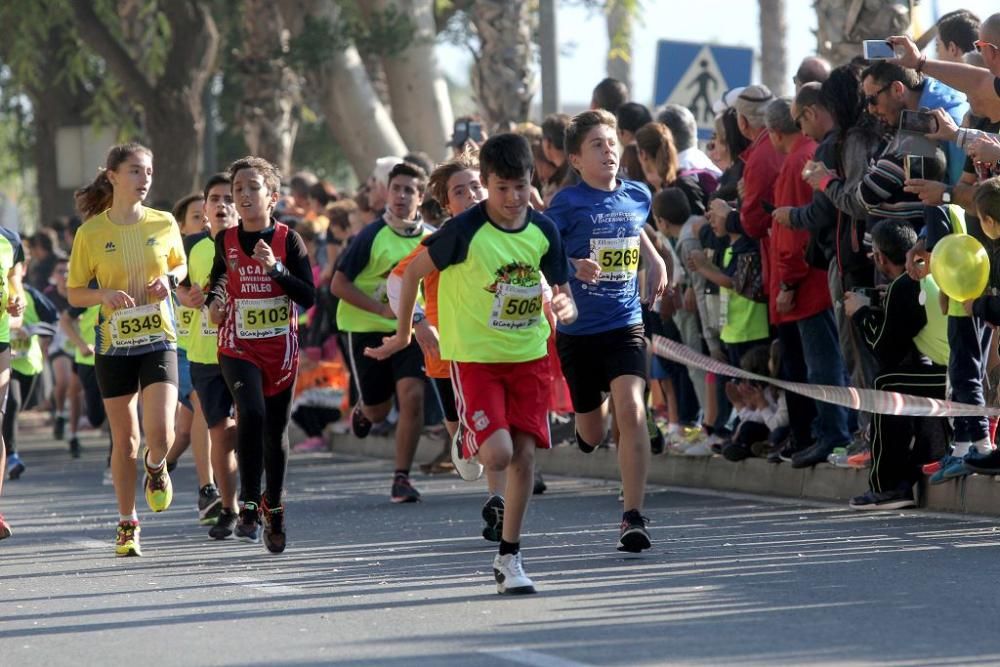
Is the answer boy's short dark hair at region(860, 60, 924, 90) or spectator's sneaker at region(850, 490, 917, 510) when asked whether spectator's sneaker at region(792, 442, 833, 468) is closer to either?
spectator's sneaker at region(850, 490, 917, 510)

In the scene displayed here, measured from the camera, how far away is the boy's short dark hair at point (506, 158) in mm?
8922

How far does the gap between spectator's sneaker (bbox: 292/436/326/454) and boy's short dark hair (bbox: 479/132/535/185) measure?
34.1ft

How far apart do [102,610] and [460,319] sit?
6.26 feet

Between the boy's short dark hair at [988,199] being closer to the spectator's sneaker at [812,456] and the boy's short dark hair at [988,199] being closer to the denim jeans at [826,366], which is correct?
the denim jeans at [826,366]

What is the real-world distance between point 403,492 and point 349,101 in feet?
39.2

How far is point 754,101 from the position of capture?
1336 centimetres

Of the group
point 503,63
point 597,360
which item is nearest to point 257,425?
point 597,360

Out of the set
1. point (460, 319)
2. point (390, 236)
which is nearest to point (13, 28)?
point (390, 236)

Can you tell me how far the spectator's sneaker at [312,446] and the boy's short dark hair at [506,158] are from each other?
10393 millimetres

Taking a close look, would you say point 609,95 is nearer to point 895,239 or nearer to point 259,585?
point 895,239

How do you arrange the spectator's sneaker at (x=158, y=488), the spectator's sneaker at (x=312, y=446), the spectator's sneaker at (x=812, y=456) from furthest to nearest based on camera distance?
the spectator's sneaker at (x=312, y=446) → the spectator's sneaker at (x=812, y=456) → the spectator's sneaker at (x=158, y=488)

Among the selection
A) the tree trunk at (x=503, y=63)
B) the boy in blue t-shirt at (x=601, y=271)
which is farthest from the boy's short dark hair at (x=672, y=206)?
the tree trunk at (x=503, y=63)

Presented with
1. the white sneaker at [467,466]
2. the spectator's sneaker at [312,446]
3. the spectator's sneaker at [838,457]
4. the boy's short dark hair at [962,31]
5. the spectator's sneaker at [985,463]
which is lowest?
the spectator's sneaker at [312,446]

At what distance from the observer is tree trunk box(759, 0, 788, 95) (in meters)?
29.9
